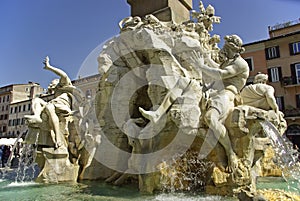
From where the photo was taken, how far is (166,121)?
5.05 metres

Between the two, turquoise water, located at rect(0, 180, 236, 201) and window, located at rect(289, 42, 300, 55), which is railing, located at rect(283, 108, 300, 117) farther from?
turquoise water, located at rect(0, 180, 236, 201)

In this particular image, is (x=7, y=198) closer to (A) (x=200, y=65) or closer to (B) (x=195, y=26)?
(A) (x=200, y=65)

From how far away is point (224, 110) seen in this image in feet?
15.8

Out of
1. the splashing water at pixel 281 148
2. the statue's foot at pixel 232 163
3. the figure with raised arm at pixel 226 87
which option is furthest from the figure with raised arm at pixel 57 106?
the splashing water at pixel 281 148

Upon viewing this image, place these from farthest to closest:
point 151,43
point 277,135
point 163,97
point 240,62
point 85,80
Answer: point 85,80, point 151,43, point 163,97, point 240,62, point 277,135

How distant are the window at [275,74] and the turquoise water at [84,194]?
20.8 m

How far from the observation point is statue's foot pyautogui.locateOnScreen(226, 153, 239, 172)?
456cm

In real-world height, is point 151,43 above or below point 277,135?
above

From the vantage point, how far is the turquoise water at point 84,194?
14.6 feet

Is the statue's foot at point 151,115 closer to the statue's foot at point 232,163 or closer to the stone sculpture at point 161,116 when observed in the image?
the stone sculpture at point 161,116

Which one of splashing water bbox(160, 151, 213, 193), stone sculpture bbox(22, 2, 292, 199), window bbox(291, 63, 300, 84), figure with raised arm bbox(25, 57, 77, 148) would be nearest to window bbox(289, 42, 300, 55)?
window bbox(291, 63, 300, 84)

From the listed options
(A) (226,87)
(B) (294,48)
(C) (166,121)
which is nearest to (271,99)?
(A) (226,87)

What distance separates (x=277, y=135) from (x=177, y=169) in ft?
5.45

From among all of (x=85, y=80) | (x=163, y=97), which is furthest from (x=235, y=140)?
(x=85, y=80)
